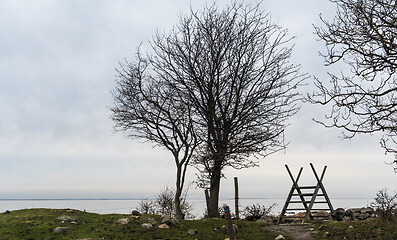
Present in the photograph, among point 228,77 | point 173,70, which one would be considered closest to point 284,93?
point 228,77

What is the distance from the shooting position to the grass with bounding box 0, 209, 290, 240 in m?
12.9

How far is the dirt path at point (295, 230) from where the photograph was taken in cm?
1284

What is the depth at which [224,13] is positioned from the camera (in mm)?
18281

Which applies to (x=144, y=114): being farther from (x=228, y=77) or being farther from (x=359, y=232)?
(x=359, y=232)

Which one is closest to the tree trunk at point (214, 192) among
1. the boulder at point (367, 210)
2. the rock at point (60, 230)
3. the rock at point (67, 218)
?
the rock at point (67, 218)

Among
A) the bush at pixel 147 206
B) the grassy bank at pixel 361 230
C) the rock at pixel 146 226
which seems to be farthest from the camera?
the bush at pixel 147 206

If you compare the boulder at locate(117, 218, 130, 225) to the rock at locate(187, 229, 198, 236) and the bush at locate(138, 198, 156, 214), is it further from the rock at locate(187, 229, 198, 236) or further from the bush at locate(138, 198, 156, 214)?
the bush at locate(138, 198, 156, 214)

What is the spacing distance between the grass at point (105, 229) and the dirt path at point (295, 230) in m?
0.57

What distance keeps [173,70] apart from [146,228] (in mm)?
8041

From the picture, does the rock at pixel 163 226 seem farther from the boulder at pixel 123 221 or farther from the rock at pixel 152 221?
the boulder at pixel 123 221

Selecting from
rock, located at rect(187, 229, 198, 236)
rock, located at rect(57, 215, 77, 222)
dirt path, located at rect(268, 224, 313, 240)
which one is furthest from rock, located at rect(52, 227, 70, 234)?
dirt path, located at rect(268, 224, 313, 240)

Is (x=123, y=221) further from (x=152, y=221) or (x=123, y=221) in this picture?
(x=152, y=221)

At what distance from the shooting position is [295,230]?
14008 mm

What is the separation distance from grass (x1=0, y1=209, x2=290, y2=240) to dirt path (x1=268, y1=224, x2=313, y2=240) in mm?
574
